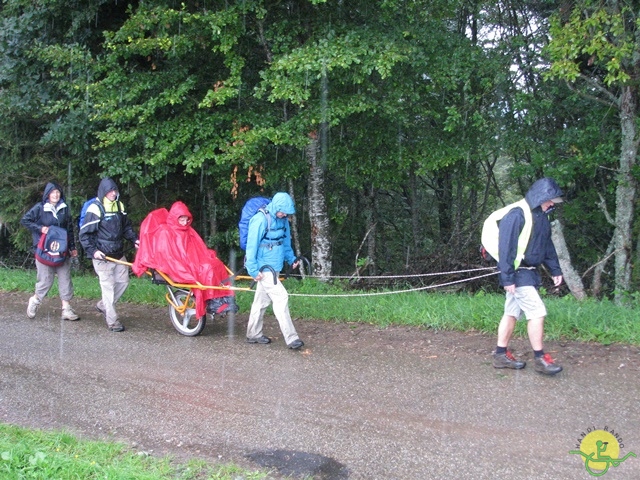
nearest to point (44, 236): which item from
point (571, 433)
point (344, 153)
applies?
point (344, 153)

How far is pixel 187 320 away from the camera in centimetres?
842

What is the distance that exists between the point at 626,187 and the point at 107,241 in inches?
329

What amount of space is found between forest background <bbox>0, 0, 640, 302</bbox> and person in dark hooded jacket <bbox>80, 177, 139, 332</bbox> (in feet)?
8.38

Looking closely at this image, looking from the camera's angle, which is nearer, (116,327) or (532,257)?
(532,257)

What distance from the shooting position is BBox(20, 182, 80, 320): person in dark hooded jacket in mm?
9062

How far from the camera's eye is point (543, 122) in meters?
12.8

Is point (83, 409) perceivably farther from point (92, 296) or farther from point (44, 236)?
point (92, 296)

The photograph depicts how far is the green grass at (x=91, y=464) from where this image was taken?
443 centimetres

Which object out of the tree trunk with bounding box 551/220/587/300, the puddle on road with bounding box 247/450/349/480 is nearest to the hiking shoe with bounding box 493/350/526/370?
the puddle on road with bounding box 247/450/349/480

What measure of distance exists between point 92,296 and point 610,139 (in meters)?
9.24

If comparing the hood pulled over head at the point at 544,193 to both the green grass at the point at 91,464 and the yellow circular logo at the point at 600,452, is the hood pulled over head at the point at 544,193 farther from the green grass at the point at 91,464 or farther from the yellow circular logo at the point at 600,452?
the green grass at the point at 91,464

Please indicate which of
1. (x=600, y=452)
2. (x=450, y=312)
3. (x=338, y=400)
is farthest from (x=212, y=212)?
(x=600, y=452)

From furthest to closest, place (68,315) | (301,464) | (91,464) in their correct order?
(68,315), (301,464), (91,464)

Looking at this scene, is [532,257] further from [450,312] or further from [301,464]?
[301,464]
